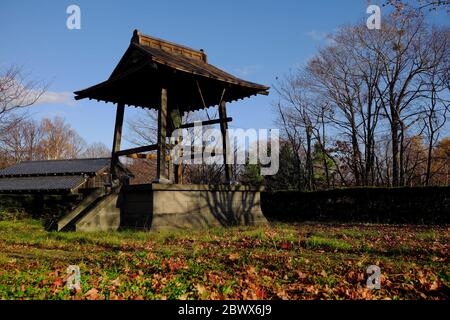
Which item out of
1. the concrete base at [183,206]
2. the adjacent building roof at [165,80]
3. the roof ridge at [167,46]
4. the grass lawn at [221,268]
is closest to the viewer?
the grass lawn at [221,268]

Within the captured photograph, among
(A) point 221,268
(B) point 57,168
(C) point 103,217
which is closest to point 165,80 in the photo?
(C) point 103,217

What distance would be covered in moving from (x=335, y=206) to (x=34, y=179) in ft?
70.7

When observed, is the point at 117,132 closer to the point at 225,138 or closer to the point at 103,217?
the point at 103,217

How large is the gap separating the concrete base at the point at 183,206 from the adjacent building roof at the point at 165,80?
3.03m

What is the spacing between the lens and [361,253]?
7.20m

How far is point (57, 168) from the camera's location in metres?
28.9

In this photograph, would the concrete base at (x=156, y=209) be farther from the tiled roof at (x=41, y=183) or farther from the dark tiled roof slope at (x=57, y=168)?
the dark tiled roof slope at (x=57, y=168)

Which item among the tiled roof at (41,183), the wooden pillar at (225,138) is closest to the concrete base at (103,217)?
the wooden pillar at (225,138)

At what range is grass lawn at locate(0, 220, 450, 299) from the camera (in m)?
4.48

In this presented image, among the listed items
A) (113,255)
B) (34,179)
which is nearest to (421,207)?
(113,255)

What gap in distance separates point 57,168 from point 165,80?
67.4 ft

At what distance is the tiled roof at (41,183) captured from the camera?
25.0 m

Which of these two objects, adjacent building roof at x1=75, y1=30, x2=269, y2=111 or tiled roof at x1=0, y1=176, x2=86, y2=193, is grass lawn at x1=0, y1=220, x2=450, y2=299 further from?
tiled roof at x1=0, y1=176, x2=86, y2=193
